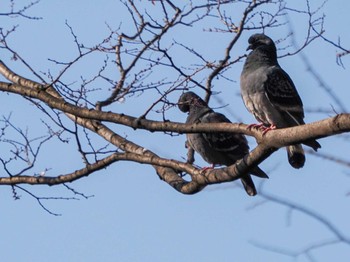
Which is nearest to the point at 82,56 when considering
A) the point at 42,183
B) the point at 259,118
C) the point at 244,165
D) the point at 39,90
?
the point at 39,90

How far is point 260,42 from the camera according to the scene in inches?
419

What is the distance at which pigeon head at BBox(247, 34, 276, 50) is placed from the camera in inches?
414

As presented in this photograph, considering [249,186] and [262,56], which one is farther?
[262,56]

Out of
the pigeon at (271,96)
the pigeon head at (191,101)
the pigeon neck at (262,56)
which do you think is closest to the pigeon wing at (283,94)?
the pigeon at (271,96)

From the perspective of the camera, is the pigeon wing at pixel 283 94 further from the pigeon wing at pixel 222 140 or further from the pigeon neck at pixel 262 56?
the pigeon wing at pixel 222 140

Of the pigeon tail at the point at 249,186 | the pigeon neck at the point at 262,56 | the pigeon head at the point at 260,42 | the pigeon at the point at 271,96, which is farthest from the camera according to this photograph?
the pigeon head at the point at 260,42

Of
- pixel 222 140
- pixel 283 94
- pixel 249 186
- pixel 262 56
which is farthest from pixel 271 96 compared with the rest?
pixel 222 140

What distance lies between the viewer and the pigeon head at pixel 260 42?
1051 centimetres

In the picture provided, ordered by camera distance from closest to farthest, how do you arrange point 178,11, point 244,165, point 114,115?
point 244,165, point 114,115, point 178,11

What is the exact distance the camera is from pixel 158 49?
27.0 ft

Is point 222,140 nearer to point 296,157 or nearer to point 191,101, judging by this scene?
point 191,101

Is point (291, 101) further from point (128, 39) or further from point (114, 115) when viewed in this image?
point (114, 115)

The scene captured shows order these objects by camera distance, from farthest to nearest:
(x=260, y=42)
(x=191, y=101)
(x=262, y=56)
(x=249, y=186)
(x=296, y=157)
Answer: (x=260, y=42)
(x=262, y=56)
(x=249, y=186)
(x=191, y=101)
(x=296, y=157)

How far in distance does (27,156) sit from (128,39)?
154cm
